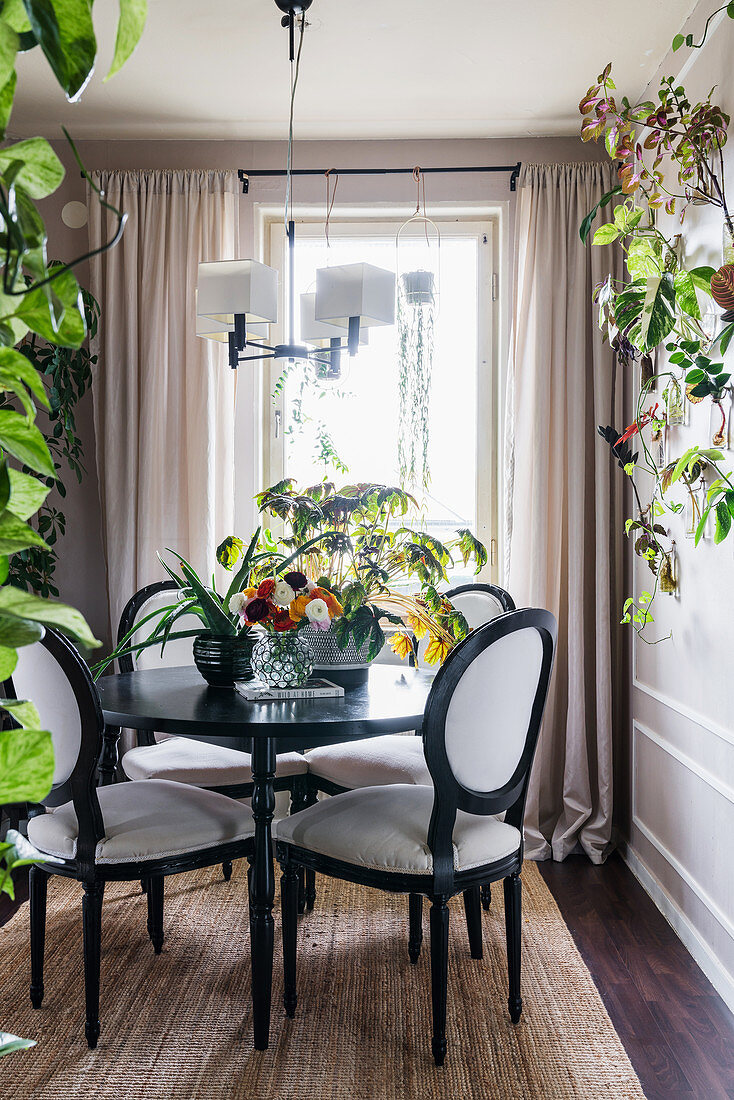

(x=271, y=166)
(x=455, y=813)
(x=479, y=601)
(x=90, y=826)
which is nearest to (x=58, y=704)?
(x=90, y=826)

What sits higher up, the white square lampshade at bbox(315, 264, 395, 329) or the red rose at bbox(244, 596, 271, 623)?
the white square lampshade at bbox(315, 264, 395, 329)

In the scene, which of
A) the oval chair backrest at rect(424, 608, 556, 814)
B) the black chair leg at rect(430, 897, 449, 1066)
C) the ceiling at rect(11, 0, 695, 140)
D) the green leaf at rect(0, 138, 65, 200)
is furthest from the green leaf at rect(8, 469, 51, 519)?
the ceiling at rect(11, 0, 695, 140)

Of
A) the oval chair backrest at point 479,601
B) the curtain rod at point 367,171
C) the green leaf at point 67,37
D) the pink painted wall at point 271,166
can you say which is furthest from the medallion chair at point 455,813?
the curtain rod at point 367,171

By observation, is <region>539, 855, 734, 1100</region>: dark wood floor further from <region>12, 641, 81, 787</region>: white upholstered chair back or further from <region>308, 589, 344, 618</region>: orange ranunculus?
<region>12, 641, 81, 787</region>: white upholstered chair back

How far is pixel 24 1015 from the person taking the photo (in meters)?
2.19

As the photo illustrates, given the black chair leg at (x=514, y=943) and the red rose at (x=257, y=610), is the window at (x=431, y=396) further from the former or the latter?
the black chair leg at (x=514, y=943)

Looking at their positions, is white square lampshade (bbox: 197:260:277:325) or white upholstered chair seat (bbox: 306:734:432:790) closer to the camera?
white square lampshade (bbox: 197:260:277:325)

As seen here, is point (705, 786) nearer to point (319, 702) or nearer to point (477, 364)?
point (319, 702)

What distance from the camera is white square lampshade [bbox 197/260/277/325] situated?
2.41m

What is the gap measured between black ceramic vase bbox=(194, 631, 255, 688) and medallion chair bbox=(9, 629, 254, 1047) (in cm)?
36

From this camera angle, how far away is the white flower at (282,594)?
225 centimetres

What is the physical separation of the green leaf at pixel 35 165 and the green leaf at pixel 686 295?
2236 mm

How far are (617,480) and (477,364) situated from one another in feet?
2.57

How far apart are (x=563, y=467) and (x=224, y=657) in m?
1.73
